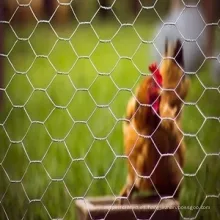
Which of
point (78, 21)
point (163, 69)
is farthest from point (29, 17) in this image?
point (163, 69)

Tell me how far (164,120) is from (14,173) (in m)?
0.20

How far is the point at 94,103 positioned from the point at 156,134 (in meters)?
0.08

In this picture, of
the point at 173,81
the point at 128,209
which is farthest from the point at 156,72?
the point at 128,209

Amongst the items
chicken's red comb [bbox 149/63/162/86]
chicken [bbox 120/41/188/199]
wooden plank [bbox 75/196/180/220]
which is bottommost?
wooden plank [bbox 75/196/180/220]

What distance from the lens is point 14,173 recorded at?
593 millimetres

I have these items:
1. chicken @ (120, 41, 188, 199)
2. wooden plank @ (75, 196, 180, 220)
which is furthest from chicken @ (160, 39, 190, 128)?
wooden plank @ (75, 196, 180, 220)

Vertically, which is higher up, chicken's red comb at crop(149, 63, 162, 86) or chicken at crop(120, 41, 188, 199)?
chicken's red comb at crop(149, 63, 162, 86)

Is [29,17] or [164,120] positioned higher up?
[29,17]

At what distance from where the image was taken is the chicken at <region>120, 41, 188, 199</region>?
1.88 feet

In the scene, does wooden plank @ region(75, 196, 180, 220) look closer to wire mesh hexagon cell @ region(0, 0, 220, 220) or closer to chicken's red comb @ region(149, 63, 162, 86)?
wire mesh hexagon cell @ region(0, 0, 220, 220)

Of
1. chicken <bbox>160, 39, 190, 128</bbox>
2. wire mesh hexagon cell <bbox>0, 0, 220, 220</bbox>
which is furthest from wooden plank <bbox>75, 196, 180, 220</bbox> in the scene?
chicken <bbox>160, 39, 190, 128</bbox>

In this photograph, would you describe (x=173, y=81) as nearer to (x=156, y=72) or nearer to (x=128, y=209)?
(x=156, y=72)

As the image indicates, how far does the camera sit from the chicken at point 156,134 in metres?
0.57

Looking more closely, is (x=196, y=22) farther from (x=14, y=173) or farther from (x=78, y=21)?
(x=14, y=173)
